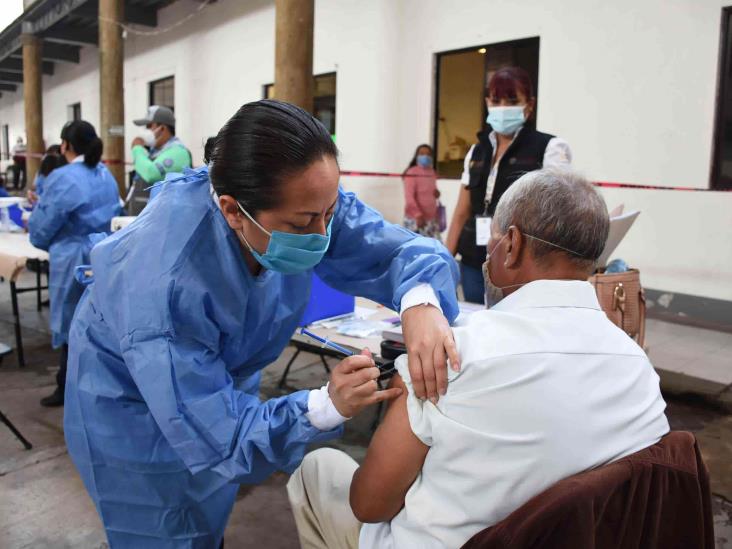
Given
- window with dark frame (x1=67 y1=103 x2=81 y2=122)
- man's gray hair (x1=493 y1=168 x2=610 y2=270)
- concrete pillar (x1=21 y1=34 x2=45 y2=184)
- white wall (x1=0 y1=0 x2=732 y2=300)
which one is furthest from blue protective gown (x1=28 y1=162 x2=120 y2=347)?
window with dark frame (x1=67 y1=103 x2=81 y2=122)

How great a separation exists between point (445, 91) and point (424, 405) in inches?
252

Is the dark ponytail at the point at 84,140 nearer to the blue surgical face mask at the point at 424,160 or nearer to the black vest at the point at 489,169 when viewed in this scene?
the black vest at the point at 489,169

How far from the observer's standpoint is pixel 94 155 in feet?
11.3

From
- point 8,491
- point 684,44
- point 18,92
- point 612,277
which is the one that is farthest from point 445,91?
point 18,92

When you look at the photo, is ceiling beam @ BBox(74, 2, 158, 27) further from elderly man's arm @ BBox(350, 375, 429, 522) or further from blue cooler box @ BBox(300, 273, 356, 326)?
elderly man's arm @ BBox(350, 375, 429, 522)

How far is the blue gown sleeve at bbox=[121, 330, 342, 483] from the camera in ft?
3.07

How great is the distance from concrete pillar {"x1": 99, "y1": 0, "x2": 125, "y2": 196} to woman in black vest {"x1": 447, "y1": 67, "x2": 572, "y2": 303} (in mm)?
7195

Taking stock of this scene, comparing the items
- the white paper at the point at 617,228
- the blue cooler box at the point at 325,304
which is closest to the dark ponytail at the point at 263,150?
the blue cooler box at the point at 325,304

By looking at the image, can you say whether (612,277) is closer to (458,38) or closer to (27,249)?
(27,249)

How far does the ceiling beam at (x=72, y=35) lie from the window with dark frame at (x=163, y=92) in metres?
2.71

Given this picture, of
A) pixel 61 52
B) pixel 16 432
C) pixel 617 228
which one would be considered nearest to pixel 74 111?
pixel 61 52

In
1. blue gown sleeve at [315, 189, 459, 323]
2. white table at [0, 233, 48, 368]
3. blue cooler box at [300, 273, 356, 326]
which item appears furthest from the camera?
white table at [0, 233, 48, 368]

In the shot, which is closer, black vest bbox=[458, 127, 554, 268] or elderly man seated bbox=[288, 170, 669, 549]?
elderly man seated bbox=[288, 170, 669, 549]

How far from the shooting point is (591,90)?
5391 mm
